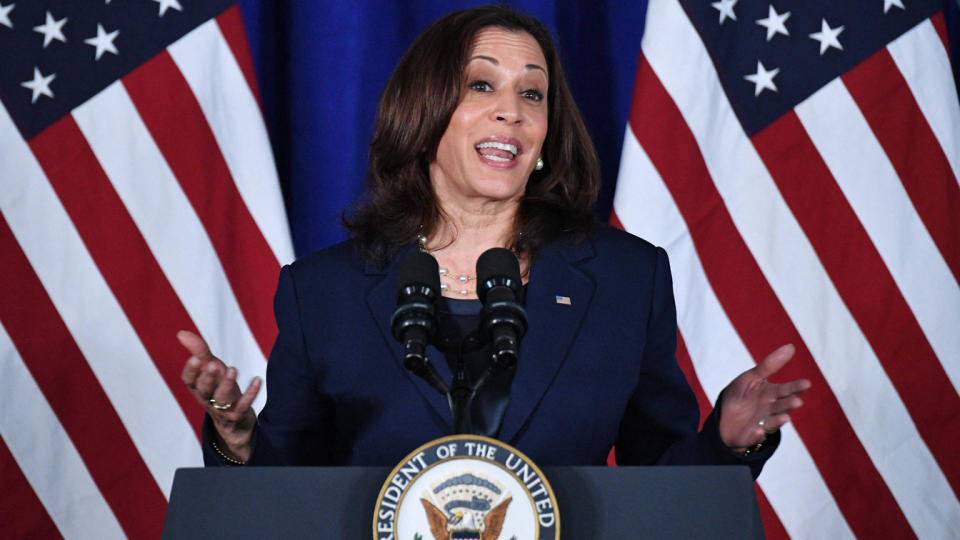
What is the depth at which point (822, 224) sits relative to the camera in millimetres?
2570

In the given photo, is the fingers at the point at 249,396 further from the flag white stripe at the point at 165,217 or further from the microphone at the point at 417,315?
the flag white stripe at the point at 165,217

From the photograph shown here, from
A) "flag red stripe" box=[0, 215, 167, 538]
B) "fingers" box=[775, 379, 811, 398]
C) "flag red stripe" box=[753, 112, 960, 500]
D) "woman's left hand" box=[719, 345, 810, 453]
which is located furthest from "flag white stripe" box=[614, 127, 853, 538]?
"flag red stripe" box=[0, 215, 167, 538]

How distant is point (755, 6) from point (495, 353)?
6.12 ft

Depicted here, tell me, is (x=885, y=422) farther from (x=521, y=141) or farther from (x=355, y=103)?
(x=355, y=103)

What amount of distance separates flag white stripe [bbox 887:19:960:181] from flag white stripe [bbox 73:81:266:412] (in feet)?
5.75

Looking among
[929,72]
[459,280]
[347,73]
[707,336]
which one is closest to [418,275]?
[459,280]

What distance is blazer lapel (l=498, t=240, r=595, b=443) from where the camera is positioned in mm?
1607

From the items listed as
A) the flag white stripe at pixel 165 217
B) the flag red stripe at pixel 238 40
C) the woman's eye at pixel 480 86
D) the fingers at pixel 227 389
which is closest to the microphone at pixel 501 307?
the fingers at pixel 227 389

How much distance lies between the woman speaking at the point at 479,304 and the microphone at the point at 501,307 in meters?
0.25

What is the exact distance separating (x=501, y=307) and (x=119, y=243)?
1.70m

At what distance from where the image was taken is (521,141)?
6.12 feet

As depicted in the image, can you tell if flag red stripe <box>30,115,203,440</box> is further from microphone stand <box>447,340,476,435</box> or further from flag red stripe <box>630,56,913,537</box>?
microphone stand <box>447,340,476,435</box>

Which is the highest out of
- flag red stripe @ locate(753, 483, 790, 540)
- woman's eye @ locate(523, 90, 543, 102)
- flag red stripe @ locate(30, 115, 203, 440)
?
flag red stripe @ locate(30, 115, 203, 440)

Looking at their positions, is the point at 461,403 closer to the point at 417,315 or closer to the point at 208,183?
the point at 417,315
